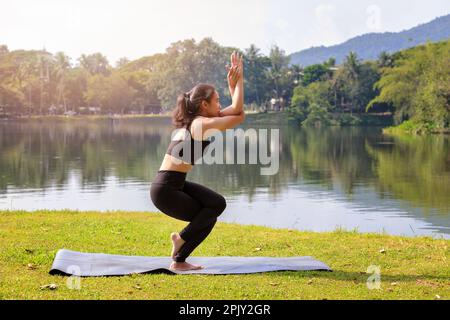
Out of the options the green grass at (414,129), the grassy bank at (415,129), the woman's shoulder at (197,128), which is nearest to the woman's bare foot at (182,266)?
the woman's shoulder at (197,128)

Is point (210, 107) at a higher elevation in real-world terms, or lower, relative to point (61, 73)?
lower

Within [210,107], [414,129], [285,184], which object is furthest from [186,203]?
[414,129]

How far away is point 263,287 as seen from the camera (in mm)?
5922

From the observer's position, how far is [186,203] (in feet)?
21.1

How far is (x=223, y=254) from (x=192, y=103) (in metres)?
2.19

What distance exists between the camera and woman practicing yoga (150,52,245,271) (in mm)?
6332

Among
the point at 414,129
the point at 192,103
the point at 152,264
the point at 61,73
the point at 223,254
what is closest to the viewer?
the point at 192,103

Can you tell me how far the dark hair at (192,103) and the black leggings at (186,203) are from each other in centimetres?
52

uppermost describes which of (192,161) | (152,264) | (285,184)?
(192,161)

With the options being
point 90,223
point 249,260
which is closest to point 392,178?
point 90,223

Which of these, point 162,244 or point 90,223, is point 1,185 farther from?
point 162,244

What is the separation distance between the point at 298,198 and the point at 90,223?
11.3m

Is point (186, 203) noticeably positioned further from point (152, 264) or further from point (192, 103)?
point (192, 103)

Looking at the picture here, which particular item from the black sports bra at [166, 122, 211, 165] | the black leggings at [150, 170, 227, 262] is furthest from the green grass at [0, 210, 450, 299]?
the black sports bra at [166, 122, 211, 165]
